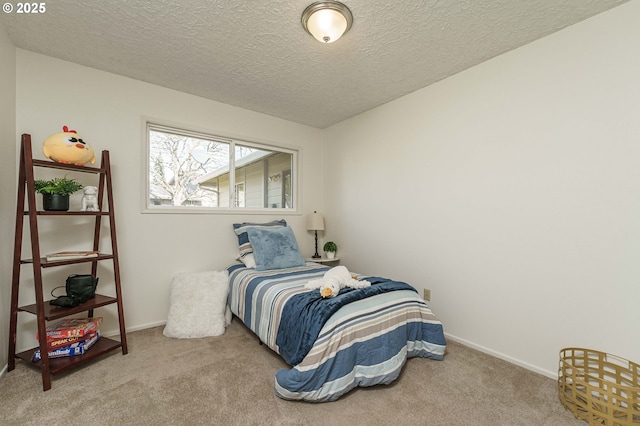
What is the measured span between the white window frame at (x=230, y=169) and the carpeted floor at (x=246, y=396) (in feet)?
4.45

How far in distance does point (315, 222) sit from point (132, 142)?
7.27ft

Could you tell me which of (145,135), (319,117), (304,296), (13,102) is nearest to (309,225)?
(319,117)

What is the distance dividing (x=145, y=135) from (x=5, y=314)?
1.73 metres

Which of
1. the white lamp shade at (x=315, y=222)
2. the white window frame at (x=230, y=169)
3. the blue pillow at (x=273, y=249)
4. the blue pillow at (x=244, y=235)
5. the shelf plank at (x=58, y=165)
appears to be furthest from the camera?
the white lamp shade at (x=315, y=222)

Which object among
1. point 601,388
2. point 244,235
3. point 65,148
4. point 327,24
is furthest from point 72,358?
point 601,388

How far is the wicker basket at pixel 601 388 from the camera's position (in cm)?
141

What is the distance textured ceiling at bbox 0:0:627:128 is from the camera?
1.71 m

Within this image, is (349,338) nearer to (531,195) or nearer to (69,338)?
(531,195)

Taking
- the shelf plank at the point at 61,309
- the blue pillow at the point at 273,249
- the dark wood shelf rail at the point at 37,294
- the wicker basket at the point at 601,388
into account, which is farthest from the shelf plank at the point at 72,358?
the wicker basket at the point at 601,388

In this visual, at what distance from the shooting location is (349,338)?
1.71 meters

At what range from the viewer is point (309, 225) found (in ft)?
12.4

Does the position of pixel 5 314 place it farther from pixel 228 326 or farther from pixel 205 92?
pixel 205 92

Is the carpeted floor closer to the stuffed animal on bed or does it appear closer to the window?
the stuffed animal on bed

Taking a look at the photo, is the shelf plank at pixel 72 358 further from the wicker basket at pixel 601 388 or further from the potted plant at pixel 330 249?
the wicker basket at pixel 601 388
